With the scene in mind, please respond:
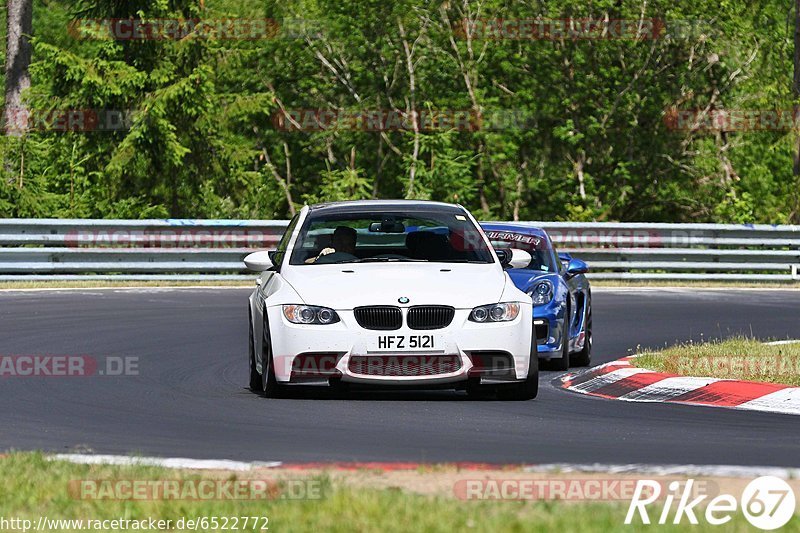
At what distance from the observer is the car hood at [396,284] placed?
39.1 ft

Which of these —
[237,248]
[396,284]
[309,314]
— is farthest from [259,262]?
[237,248]

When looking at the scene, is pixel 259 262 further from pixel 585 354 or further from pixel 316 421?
pixel 585 354

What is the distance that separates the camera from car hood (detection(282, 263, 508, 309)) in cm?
1192

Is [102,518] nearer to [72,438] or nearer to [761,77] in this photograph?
[72,438]

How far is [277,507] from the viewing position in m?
7.15

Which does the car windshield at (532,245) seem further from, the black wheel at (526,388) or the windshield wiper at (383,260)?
the black wheel at (526,388)

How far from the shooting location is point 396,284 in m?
12.0

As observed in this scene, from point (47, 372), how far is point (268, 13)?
2820cm

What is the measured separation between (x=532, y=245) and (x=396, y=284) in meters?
4.49

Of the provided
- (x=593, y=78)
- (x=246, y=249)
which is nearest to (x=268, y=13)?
(x=593, y=78)

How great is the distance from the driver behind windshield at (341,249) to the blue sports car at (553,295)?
7.73 ft

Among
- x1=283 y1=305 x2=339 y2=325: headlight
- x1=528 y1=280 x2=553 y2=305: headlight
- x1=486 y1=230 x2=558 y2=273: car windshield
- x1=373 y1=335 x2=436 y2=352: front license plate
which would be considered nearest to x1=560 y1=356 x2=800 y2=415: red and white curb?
x1=528 y1=280 x2=553 y2=305: headlight

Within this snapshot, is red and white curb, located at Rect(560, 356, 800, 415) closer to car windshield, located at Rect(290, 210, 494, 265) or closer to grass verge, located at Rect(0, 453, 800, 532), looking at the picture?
car windshield, located at Rect(290, 210, 494, 265)

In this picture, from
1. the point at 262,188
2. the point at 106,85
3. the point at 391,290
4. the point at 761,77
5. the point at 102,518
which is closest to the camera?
the point at 102,518
